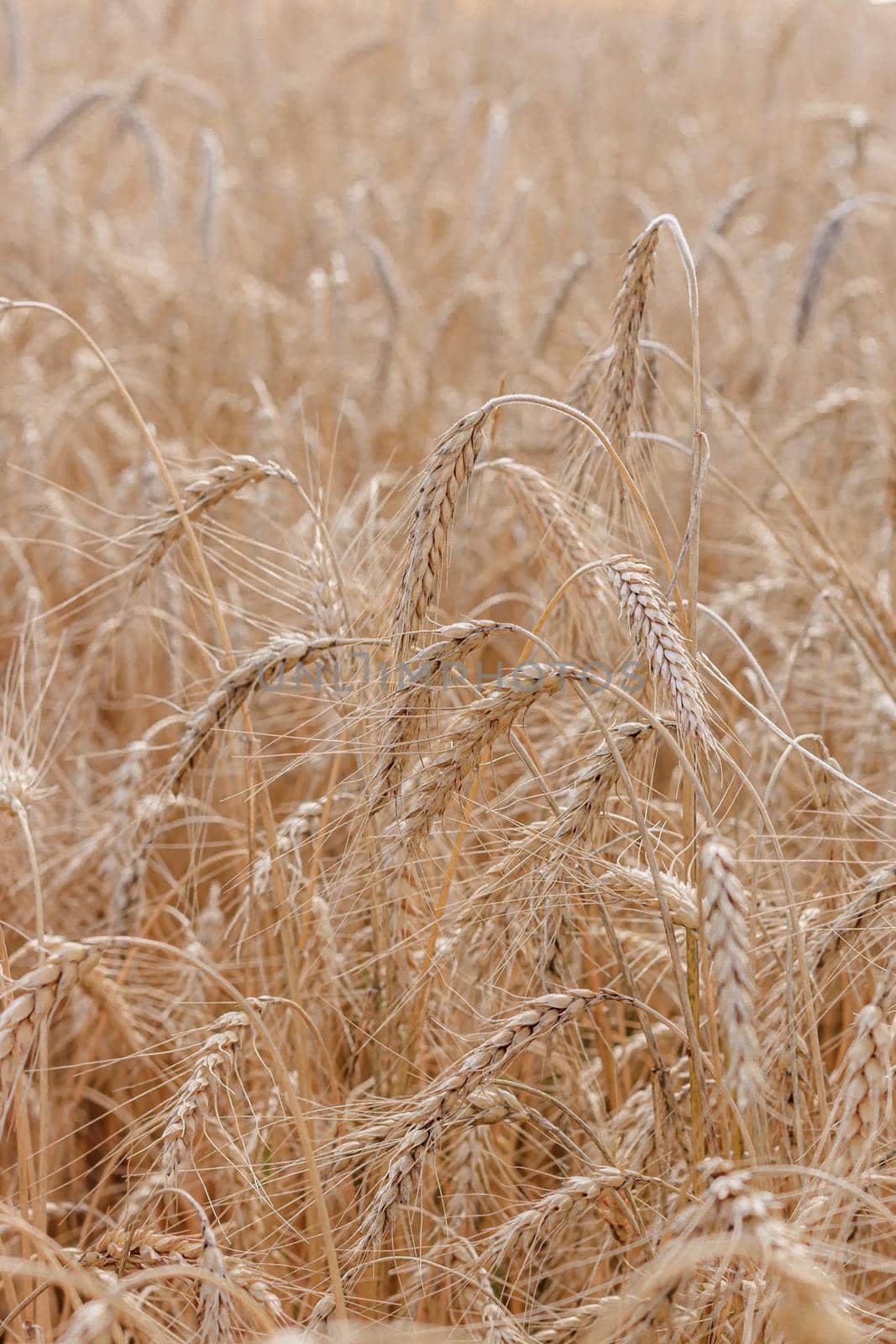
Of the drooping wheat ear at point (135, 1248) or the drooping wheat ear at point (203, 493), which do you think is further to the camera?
the drooping wheat ear at point (203, 493)

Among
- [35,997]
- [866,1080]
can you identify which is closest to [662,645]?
[866,1080]

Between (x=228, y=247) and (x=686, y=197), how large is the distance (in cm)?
187

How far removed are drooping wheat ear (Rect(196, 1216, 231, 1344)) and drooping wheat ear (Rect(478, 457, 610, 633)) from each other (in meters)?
0.83

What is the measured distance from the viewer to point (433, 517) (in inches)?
45.0

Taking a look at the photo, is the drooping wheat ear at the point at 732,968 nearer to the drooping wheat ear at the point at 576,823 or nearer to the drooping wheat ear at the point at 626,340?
the drooping wheat ear at the point at 576,823

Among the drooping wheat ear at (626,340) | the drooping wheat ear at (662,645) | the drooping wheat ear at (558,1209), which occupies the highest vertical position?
the drooping wheat ear at (626,340)

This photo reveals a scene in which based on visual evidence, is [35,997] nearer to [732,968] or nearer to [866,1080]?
[732,968]

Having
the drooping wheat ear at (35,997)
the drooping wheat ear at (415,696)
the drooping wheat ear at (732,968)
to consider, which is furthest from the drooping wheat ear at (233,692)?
the drooping wheat ear at (732,968)

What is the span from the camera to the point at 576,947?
4.60 feet

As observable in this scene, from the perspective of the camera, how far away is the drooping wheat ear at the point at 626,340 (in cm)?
132

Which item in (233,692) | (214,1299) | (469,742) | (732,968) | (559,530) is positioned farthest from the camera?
(559,530)

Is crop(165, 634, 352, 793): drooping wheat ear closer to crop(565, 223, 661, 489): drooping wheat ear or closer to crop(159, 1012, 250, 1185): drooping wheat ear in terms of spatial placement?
crop(159, 1012, 250, 1185): drooping wheat ear

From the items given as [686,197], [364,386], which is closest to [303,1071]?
[364,386]

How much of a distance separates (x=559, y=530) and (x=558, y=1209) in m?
0.81
